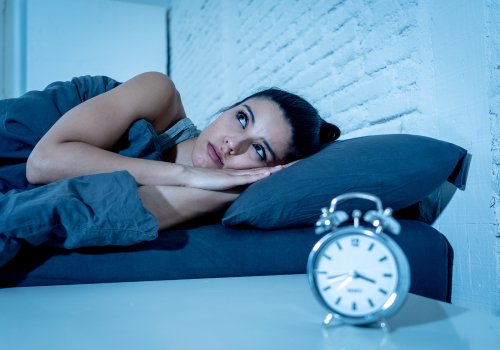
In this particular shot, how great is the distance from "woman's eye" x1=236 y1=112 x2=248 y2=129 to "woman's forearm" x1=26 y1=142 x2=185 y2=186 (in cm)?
28

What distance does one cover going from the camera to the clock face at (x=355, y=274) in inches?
19.5

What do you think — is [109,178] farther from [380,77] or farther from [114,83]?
[380,77]

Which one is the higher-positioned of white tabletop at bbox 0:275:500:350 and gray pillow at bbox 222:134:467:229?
gray pillow at bbox 222:134:467:229

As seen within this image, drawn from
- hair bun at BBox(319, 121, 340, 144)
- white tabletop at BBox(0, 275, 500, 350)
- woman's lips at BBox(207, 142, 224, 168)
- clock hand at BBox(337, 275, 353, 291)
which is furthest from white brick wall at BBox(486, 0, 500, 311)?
woman's lips at BBox(207, 142, 224, 168)

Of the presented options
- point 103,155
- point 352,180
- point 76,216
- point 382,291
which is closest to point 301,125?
point 352,180

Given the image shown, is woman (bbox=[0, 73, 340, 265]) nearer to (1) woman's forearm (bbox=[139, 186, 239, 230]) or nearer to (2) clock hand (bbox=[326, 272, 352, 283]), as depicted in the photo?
(1) woman's forearm (bbox=[139, 186, 239, 230])

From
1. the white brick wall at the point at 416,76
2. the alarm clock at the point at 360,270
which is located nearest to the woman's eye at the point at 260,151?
the white brick wall at the point at 416,76

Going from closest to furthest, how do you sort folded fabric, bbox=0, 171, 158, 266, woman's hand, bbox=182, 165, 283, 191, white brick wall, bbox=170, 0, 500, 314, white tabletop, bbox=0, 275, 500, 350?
white tabletop, bbox=0, 275, 500, 350 < folded fabric, bbox=0, 171, 158, 266 < white brick wall, bbox=170, 0, 500, 314 < woman's hand, bbox=182, 165, 283, 191

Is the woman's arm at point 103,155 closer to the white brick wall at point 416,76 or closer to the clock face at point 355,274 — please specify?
the white brick wall at point 416,76

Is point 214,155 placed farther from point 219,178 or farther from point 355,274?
point 355,274

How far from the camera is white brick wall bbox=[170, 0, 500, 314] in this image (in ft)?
3.18

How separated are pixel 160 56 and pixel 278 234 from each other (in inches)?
138

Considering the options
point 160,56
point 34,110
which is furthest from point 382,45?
point 160,56

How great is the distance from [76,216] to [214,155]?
66 cm
